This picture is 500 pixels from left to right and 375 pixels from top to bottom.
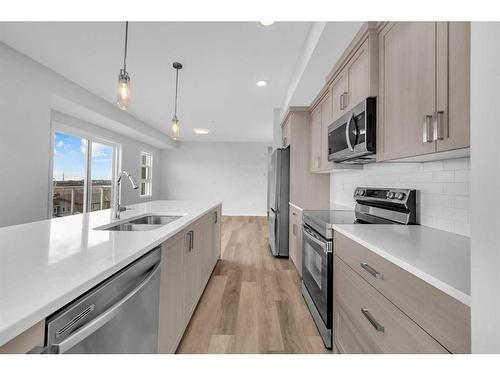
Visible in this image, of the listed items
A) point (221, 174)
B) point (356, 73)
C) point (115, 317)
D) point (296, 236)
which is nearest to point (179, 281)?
point (115, 317)

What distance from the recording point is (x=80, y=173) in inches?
182

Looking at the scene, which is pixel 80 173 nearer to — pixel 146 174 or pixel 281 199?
pixel 146 174

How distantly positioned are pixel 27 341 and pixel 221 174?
7733mm

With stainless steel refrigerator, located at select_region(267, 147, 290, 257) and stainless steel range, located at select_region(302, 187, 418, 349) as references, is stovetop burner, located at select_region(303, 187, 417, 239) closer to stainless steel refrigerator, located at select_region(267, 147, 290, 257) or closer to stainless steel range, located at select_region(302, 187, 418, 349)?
stainless steel range, located at select_region(302, 187, 418, 349)

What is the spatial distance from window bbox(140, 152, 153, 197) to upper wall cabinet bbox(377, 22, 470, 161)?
7.01 metres

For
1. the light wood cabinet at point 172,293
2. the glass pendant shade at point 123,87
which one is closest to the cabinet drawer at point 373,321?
the light wood cabinet at point 172,293

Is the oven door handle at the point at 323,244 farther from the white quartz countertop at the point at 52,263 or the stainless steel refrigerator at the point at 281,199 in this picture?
the stainless steel refrigerator at the point at 281,199

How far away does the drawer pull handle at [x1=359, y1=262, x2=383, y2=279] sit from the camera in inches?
39.7

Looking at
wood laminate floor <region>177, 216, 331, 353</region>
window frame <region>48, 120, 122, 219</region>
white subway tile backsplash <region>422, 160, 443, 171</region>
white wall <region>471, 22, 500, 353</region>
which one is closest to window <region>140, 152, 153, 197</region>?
window frame <region>48, 120, 122, 219</region>

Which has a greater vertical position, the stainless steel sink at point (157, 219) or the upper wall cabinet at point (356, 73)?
the upper wall cabinet at point (356, 73)

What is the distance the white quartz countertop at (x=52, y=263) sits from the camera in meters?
0.52

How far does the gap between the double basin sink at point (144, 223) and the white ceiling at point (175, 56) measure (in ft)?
5.70
